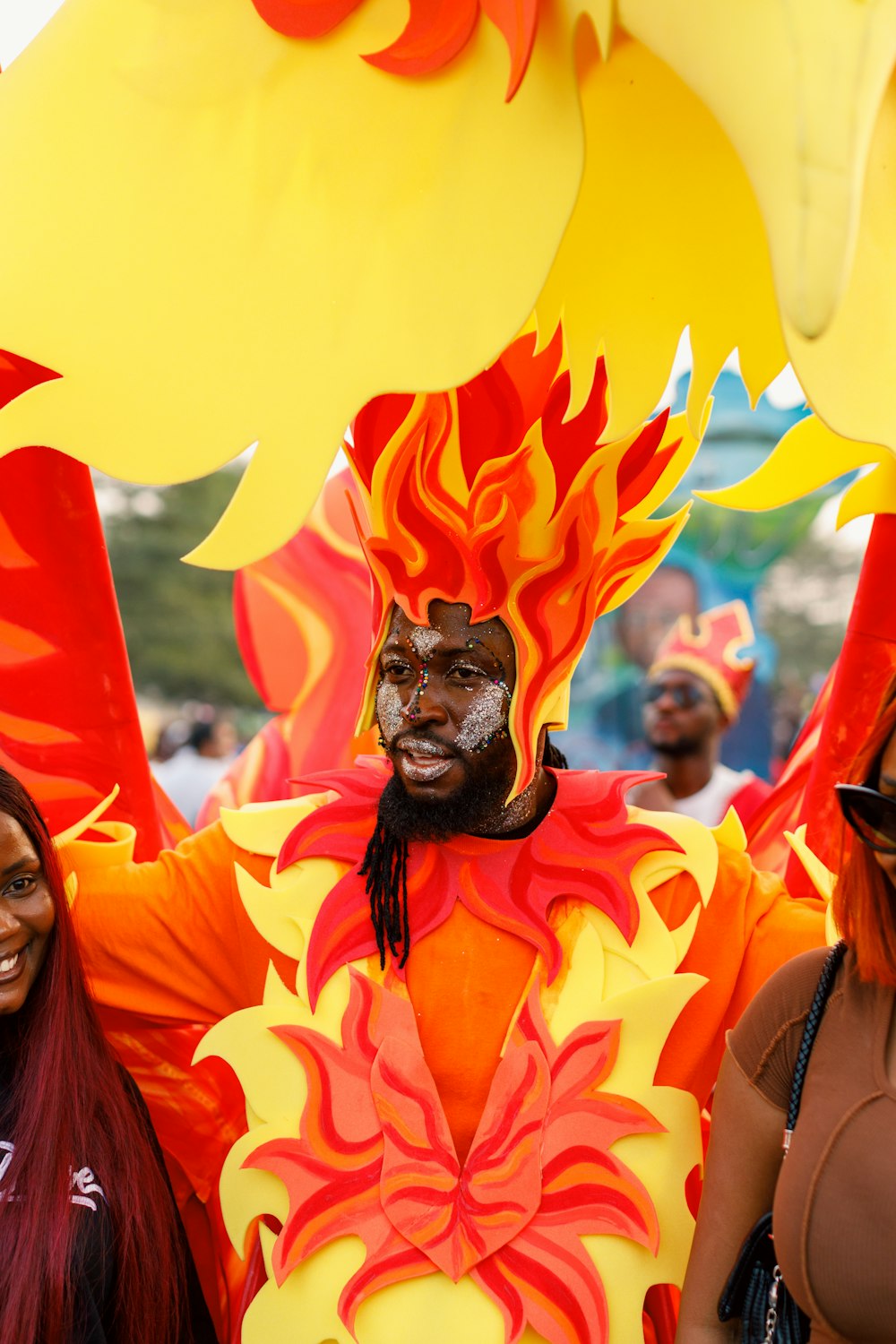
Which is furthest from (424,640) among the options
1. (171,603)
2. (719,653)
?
(171,603)

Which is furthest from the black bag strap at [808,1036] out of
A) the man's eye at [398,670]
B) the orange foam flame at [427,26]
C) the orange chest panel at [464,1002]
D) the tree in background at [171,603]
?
the tree in background at [171,603]

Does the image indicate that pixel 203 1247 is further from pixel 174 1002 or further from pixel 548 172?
pixel 548 172

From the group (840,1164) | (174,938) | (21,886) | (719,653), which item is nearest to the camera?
(840,1164)

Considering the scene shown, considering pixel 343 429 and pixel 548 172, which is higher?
pixel 548 172

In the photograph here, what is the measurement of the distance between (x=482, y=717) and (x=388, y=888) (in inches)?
12.6

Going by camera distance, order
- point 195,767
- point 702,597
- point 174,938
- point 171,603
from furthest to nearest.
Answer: point 171,603, point 702,597, point 195,767, point 174,938

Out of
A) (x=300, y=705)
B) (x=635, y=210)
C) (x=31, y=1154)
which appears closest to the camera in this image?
(x=635, y=210)

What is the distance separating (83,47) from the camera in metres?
1.69

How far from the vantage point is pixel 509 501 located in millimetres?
2297

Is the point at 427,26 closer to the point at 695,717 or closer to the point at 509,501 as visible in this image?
the point at 509,501

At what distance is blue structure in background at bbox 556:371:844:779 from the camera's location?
6527 millimetres

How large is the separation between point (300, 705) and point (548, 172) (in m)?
2.78

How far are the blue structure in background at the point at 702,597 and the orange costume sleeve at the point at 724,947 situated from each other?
3.43 m

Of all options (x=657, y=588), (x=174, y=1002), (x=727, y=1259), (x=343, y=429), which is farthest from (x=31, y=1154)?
(x=657, y=588)
